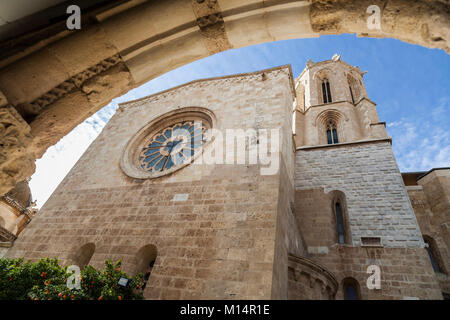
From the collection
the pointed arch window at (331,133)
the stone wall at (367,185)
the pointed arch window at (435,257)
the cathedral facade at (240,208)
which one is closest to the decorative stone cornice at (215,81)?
the cathedral facade at (240,208)

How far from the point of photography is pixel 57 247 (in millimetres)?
6145

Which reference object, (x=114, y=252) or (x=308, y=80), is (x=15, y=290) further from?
(x=308, y=80)

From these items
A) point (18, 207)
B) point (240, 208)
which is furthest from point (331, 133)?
point (18, 207)

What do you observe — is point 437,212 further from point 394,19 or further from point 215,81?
point 394,19

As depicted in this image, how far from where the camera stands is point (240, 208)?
16.4ft

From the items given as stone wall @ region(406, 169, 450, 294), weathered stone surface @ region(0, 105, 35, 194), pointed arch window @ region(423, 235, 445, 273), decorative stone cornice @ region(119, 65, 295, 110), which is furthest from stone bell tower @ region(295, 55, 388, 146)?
weathered stone surface @ region(0, 105, 35, 194)

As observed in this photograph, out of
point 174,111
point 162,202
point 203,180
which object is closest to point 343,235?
point 203,180

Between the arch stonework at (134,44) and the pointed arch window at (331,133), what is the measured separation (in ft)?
48.9

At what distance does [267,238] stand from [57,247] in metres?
5.47

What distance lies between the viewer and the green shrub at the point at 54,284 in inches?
138

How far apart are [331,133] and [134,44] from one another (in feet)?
52.8

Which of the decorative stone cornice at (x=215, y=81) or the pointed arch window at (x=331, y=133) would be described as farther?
the pointed arch window at (x=331, y=133)

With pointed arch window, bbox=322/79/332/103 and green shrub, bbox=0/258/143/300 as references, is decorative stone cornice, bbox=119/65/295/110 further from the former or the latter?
pointed arch window, bbox=322/79/332/103

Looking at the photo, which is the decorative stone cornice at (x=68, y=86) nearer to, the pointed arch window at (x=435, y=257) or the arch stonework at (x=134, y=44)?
the arch stonework at (x=134, y=44)
